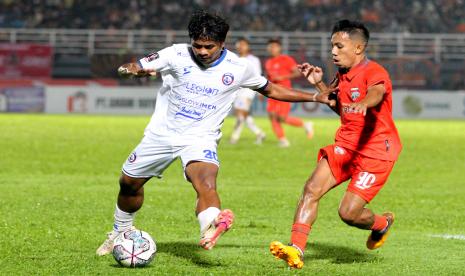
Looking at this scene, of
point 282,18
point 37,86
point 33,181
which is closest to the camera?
point 33,181

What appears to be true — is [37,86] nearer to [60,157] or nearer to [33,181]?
[60,157]

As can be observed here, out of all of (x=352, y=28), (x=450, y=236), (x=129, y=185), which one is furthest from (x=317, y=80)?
(x=450, y=236)

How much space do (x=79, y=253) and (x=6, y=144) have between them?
13.6 meters

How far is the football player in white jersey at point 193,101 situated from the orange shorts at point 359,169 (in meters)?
0.48

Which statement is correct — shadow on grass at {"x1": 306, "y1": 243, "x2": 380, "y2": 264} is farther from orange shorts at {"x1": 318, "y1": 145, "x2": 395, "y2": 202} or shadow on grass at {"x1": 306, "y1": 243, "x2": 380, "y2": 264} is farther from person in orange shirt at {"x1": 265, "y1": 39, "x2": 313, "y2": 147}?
person in orange shirt at {"x1": 265, "y1": 39, "x2": 313, "y2": 147}

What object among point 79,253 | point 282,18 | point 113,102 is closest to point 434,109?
point 282,18

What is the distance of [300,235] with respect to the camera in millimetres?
8086

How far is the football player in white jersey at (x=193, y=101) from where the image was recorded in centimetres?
810

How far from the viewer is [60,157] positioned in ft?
63.6

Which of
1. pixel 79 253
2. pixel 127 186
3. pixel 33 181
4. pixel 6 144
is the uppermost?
pixel 127 186

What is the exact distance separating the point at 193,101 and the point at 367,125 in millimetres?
1471

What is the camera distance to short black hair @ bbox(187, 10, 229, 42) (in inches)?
315

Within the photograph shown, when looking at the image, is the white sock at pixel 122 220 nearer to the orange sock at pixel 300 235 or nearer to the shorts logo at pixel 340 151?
the orange sock at pixel 300 235

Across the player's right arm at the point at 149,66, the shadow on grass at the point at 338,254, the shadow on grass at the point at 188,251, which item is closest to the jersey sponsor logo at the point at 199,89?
the player's right arm at the point at 149,66
